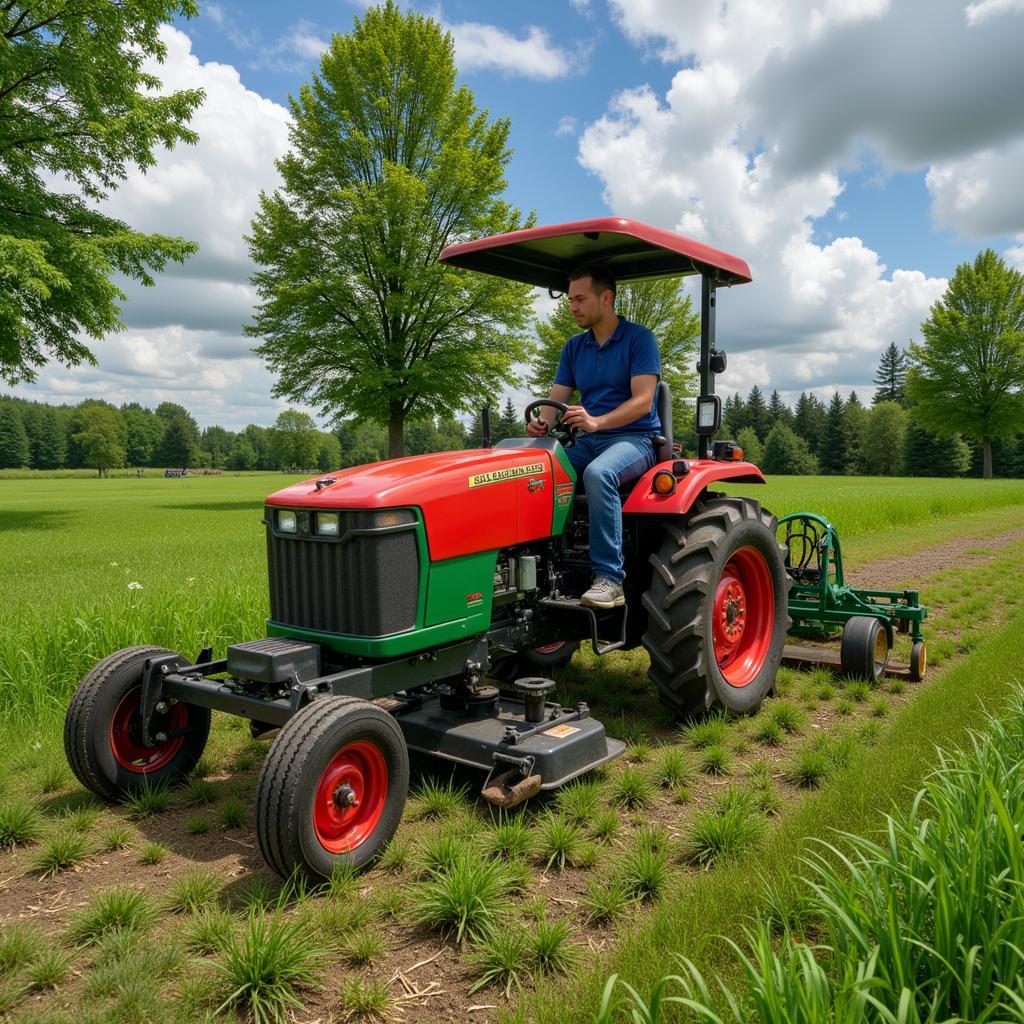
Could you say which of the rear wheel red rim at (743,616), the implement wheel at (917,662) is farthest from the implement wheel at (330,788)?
the implement wheel at (917,662)

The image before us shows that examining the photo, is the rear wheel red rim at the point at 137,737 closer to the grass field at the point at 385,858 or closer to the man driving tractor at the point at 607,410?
the grass field at the point at 385,858

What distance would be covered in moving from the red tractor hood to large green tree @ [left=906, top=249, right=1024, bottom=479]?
157 ft

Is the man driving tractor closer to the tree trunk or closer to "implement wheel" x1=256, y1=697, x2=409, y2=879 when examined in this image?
"implement wheel" x1=256, y1=697, x2=409, y2=879

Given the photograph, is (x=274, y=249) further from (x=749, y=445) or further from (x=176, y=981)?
(x=749, y=445)

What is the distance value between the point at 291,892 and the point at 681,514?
2796 millimetres

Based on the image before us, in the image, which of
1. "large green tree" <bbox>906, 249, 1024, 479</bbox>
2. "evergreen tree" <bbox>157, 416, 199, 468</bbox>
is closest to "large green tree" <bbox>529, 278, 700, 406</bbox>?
"large green tree" <bbox>906, 249, 1024, 479</bbox>

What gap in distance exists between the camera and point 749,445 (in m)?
75.6

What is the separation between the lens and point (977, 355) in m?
A: 44.7

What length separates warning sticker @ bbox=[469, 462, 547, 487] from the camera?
376 cm

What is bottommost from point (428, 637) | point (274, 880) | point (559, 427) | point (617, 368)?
point (274, 880)

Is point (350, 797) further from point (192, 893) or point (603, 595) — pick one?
point (603, 595)

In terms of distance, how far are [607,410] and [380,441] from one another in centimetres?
11666

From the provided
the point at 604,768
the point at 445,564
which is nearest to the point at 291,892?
the point at 445,564

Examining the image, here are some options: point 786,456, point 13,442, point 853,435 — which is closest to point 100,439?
point 13,442
